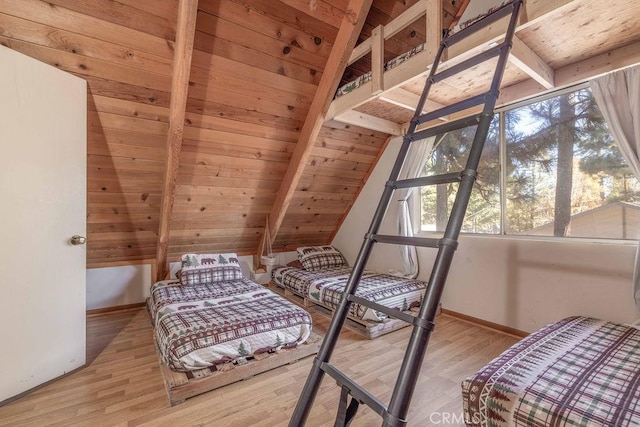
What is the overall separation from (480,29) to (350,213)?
3.09m

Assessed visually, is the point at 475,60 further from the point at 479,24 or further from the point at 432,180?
the point at 432,180

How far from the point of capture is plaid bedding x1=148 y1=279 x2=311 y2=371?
1947mm

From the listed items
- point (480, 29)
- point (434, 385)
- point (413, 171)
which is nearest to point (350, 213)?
point (413, 171)

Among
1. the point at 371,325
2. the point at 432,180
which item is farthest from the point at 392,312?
the point at 371,325

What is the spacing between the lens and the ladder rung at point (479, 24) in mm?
1486

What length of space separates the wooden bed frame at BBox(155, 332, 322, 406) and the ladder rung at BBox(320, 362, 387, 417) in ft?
3.82

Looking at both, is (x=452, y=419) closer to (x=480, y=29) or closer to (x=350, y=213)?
(x=480, y=29)

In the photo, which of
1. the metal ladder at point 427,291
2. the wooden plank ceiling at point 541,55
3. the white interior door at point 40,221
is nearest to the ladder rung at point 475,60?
the metal ladder at point 427,291

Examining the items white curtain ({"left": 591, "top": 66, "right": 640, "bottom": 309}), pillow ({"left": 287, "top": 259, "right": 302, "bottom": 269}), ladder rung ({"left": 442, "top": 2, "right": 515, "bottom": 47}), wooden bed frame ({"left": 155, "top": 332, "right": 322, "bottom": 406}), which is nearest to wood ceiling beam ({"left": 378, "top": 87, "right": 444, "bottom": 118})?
ladder rung ({"left": 442, "top": 2, "right": 515, "bottom": 47})

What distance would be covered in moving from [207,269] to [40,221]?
1.62m

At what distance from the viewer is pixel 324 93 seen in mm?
2607

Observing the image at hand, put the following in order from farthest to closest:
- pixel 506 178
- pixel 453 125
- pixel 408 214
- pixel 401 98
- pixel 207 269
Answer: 1. pixel 408 214
2. pixel 207 269
3. pixel 506 178
4. pixel 401 98
5. pixel 453 125

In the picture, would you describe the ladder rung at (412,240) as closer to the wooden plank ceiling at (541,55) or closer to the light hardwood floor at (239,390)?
the light hardwood floor at (239,390)

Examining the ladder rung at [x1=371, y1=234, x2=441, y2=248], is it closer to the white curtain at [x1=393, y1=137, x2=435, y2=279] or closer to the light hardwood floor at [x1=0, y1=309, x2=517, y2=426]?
the light hardwood floor at [x1=0, y1=309, x2=517, y2=426]
